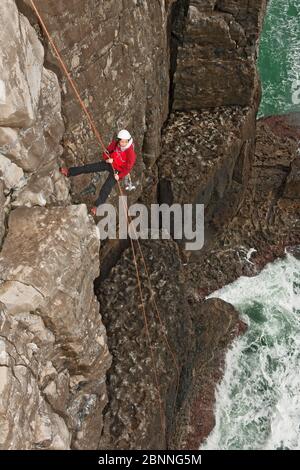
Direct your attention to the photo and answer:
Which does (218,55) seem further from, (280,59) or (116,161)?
(280,59)

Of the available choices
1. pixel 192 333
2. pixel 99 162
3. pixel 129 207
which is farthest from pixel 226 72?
pixel 192 333

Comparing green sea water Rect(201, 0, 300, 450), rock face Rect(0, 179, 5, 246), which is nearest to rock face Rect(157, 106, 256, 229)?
green sea water Rect(201, 0, 300, 450)

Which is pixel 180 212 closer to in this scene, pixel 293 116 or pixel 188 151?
pixel 188 151

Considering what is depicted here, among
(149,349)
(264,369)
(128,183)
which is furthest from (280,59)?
(149,349)

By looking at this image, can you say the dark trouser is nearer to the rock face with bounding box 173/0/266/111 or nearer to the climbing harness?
the climbing harness

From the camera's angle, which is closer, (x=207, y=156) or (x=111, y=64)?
(x=111, y=64)
